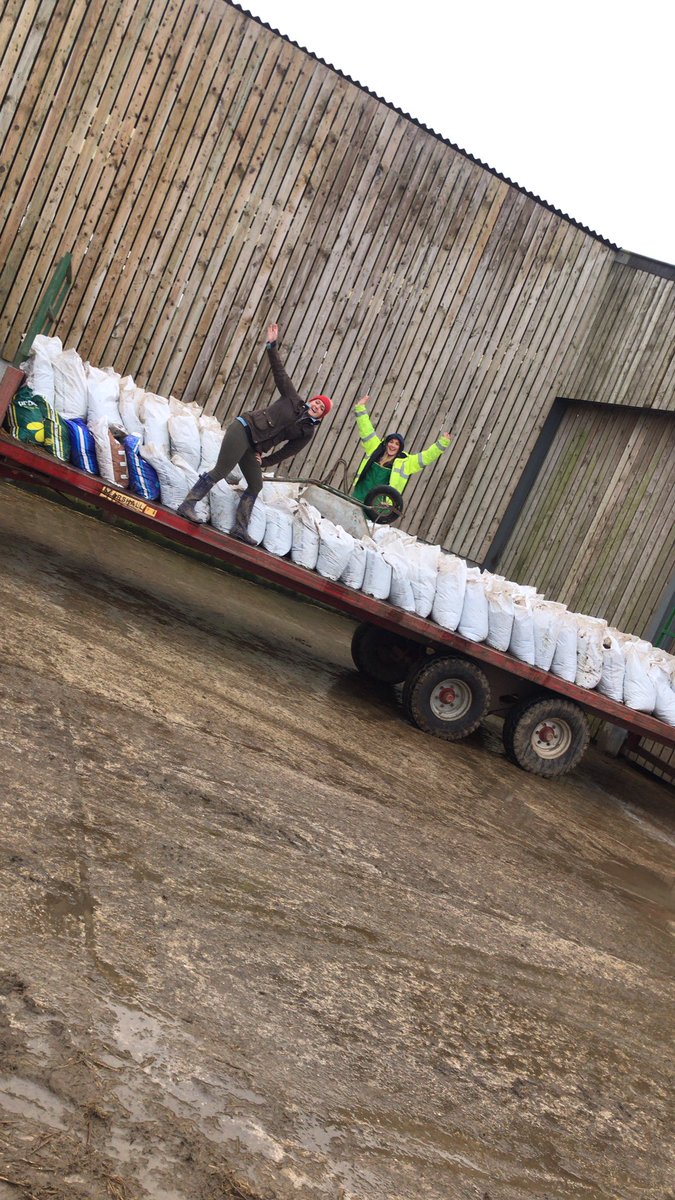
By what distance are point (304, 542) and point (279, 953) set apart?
456cm

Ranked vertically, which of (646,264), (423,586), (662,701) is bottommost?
(662,701)

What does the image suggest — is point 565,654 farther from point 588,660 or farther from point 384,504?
point 384,504

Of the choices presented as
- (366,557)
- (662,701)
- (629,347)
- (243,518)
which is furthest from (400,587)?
(629,347)

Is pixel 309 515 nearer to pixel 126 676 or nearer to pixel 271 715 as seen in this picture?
pixel 271 715

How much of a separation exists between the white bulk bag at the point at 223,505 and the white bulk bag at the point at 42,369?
3.59ft

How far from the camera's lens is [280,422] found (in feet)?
27.4

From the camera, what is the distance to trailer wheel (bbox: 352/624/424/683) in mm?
10055

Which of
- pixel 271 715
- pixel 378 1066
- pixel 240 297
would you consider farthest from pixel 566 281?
pixel 378 1066

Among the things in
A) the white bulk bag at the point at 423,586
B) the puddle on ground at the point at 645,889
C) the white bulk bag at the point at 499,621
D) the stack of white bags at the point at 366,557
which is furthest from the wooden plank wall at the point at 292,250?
the puddle on ground at the point at 645,889

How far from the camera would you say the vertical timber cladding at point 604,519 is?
12.4 meters

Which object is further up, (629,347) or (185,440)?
(629,347)

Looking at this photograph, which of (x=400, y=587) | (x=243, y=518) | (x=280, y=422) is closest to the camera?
(x=243, y=518)

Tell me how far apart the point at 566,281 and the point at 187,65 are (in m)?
4.94

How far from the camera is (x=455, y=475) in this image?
13539mm
